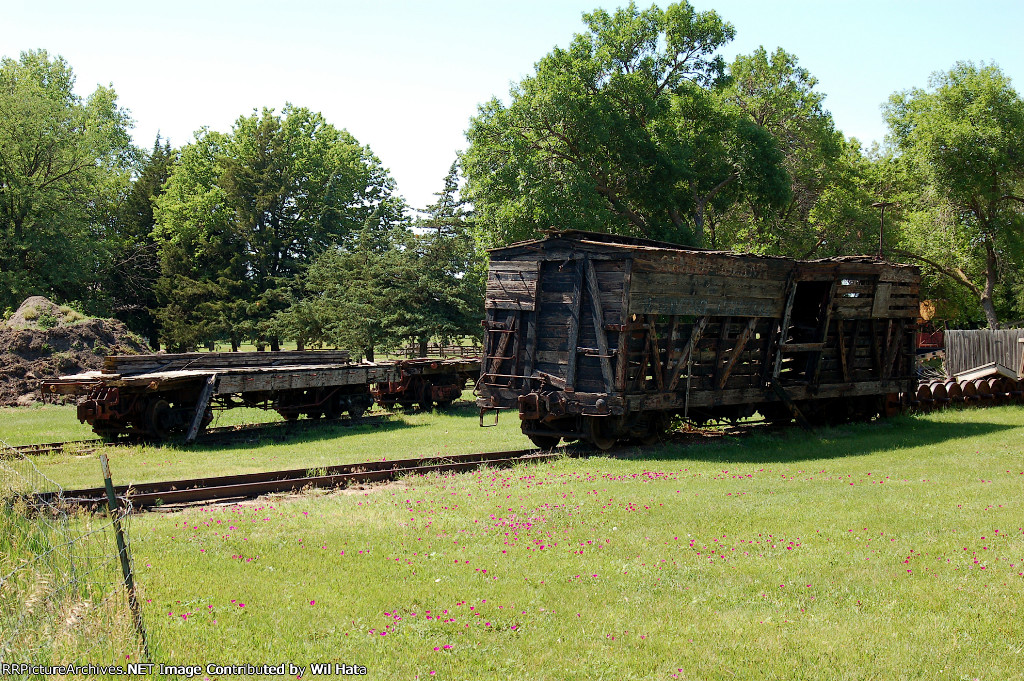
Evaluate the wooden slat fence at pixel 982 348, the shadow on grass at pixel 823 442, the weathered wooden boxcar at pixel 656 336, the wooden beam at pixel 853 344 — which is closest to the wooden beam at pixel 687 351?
the weathered wooden boxcar at pixel 656 336

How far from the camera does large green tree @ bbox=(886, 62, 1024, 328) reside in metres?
33.4

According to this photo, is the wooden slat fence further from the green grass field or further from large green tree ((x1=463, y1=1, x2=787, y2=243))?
the green grass field

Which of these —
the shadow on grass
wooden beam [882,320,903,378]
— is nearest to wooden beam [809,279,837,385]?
the shadow on grass

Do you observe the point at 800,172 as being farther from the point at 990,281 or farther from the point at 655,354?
the point at 655,354

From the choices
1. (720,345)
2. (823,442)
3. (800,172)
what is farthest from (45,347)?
(800,172)

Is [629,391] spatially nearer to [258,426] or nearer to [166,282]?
[258,426]

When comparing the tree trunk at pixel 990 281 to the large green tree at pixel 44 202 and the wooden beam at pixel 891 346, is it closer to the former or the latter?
the wooden beam at pixel 891 346

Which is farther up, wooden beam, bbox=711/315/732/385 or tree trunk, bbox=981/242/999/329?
tree trunk, bbox=981/242/999/329

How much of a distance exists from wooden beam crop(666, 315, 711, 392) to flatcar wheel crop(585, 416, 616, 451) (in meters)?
1.36

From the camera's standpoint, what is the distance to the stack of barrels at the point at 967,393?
2116cm

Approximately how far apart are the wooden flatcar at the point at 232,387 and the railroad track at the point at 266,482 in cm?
570

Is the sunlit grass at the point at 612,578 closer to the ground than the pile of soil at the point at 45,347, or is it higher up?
closer to the ground

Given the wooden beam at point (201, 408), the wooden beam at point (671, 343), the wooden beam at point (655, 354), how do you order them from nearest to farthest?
1. the wooden beam at point (655, 354)
2. the wooden beam at point (671, 343)
3. the wooden beam at point (201, 408)

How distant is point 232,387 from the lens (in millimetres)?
18562
